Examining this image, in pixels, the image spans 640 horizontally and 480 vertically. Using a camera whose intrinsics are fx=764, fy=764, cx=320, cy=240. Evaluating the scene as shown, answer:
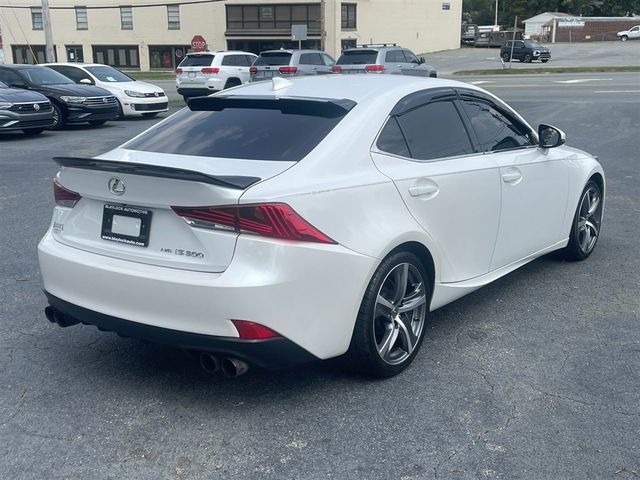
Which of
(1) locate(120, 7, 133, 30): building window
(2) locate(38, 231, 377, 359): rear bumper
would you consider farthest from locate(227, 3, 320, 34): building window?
(2) locate(38, 231, 377, 359): rear bumper

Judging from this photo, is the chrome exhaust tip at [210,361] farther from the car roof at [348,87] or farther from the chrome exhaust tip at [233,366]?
the car roof at [348,87]

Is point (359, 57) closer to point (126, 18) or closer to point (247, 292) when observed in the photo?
point (247, 292)

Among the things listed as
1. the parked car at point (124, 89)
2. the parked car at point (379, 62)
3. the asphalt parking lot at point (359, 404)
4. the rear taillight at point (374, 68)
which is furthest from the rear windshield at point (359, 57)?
the asphalt parking lot at point (359, 404)

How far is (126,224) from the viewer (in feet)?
12.7

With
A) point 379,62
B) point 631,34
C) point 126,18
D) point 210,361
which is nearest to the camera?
point 210,361

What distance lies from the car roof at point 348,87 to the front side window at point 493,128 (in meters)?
0.20

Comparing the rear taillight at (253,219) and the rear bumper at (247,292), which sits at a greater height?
the rear taillight at (253,219)

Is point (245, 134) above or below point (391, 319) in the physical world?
above

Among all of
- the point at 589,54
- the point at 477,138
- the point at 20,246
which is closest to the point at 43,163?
the point at 20,246

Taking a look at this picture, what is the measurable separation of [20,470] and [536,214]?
389 centimetres

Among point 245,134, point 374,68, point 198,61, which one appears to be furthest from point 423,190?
point 198,61

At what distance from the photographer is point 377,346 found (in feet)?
13.6

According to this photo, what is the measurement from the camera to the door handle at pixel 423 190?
4328mm

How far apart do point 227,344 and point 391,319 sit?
106 cm
